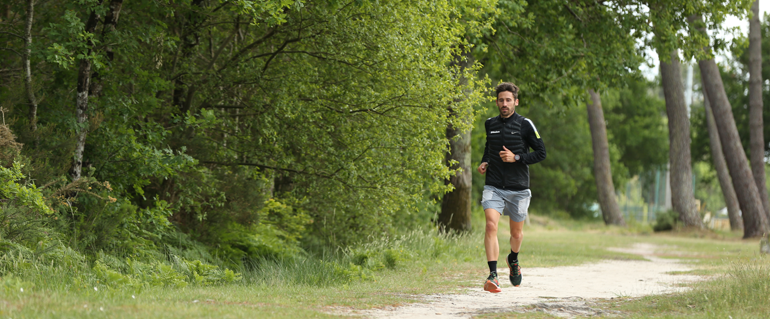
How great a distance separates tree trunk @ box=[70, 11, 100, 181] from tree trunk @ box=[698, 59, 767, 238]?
67.1ft

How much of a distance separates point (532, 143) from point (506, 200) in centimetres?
64

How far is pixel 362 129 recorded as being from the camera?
1047 cm

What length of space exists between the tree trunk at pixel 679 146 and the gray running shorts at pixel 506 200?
74.7 ft

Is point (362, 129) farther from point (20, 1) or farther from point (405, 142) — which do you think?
point (20, 1)

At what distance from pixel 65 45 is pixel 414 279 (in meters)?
5.17

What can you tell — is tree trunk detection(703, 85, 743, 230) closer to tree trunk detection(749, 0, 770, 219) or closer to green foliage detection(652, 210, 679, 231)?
green foliage detection(652, 210, 679, 231)

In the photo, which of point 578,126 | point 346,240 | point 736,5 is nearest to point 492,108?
point 578,126

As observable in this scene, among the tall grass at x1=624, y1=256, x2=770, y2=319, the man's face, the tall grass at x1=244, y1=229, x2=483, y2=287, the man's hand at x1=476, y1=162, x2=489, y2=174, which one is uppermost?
the man's face

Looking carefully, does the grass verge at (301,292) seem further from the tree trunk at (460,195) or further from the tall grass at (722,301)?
the tree trunk at (460,195)

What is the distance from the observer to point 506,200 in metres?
7.61

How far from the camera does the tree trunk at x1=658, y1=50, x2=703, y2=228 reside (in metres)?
28.3

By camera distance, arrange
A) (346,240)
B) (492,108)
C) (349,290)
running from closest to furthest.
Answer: (349,290)
(346,240)
(492,108)

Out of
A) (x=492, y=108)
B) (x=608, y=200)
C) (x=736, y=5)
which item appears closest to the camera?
(x=736, y=5)

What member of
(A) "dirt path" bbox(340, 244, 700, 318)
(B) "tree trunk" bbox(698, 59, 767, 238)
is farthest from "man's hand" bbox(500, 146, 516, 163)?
(B) "tree trunk" bbox(698, 59, 767, 238)
